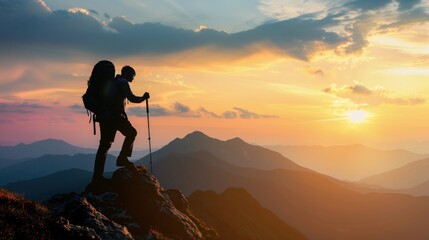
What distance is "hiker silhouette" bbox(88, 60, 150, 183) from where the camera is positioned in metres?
15.8

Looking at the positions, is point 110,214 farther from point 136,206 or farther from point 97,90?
point 97,90

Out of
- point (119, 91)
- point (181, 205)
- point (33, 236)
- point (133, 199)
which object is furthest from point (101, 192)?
point (33, 236)

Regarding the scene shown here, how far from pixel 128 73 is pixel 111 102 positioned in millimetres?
1642

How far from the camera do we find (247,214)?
390 ft

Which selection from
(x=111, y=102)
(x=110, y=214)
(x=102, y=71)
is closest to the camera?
(x=110, y=214)

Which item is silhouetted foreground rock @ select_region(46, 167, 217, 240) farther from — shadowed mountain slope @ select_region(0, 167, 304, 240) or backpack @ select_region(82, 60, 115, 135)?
backpack @ select_region(82, 60, 115, 135)

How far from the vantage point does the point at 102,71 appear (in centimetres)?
1584

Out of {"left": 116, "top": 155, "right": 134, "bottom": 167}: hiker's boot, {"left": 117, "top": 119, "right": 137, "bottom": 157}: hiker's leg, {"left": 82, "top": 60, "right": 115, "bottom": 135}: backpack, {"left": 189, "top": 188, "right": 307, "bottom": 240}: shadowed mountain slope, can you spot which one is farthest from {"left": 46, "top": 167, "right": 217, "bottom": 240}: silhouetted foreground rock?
{"left": 189, "top": 188, "right": 307, "bottom": 240}: shadowed mountain slope

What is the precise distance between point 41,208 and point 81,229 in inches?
68.0

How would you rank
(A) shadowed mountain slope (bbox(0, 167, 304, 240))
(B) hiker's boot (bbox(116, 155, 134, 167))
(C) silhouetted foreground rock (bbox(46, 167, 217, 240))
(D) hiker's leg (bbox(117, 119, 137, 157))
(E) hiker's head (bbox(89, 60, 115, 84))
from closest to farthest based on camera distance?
(A) shadowed mountain slope (bbox(0, 167, 304, 240)), (C) silhouetted foreground rock (bbox(46, 167, 217, 240)), (E) hiker's head (bbox(89, 60, 115, 84)), (D) hiker's leg (bbox(117, 119, 137, 157)), (B) hiker's boot (bbox(116, 155, 134, 167))

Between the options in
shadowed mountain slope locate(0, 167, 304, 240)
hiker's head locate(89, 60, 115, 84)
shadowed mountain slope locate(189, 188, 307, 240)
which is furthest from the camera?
shadowed mountain slope locate(189, 188, 307, 240)

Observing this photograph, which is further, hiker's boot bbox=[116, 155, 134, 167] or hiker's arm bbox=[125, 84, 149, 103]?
hiker's boot bbox=[116, 155, 134, 167]

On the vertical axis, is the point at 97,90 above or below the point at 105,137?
above

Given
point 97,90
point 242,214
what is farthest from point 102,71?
point 242,214
